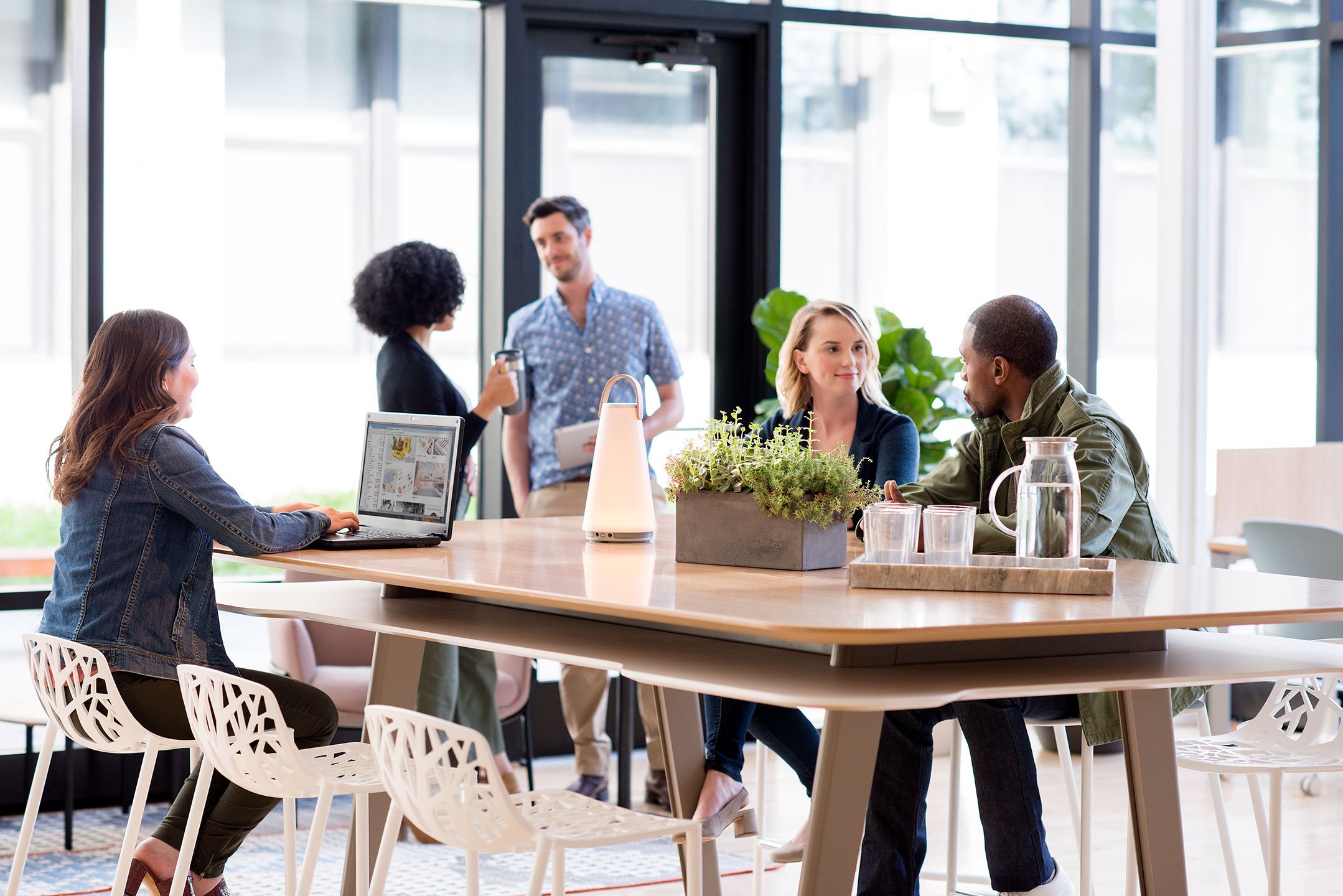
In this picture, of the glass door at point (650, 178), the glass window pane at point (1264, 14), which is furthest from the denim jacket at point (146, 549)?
the glass window pane at point (1264, 14)

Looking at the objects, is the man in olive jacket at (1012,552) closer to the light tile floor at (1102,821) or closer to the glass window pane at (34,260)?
the light tile floor at (1102,821)

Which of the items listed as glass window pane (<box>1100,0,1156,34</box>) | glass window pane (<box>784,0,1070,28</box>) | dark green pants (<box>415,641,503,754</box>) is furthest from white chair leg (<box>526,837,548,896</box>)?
glass window pane (<box>1100,0,1156,34</box>)

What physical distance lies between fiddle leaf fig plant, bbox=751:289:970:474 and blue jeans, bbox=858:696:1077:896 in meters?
2.07

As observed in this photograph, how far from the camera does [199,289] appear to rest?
4.62 meters

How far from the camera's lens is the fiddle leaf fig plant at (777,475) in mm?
Result: 2393

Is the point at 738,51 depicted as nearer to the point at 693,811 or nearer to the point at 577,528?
the point at 577,528

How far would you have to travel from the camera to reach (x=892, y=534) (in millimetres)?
2342

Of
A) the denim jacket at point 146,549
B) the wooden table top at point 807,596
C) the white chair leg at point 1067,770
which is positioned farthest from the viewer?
the white chair leg at point 1067,770

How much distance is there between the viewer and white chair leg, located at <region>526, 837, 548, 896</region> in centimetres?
204

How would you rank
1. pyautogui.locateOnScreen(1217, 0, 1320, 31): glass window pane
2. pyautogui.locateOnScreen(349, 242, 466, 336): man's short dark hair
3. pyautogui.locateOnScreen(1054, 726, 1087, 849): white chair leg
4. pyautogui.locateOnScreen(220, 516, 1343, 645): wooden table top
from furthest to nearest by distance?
pyautogui.locateOnScreen(1217, 0, 1320, 31): glass window pane < pyautogui.locateOnScreen(349, 242, 466, 336): man's short dark hair < pyautogui.locateOnScreen(1054, 726, 1087, 849): white chair leg < pyautogui.locateOnScreen(220, 516, 1343, 645): wooden table top

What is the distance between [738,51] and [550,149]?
2.37 ft

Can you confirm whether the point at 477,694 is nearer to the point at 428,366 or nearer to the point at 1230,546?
the point at 428,366

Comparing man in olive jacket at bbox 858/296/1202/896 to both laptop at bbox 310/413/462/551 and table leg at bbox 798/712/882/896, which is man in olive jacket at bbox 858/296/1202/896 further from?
laptop at bbox 310/413/462/551

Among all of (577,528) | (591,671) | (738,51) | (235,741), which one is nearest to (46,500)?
(591,671)
